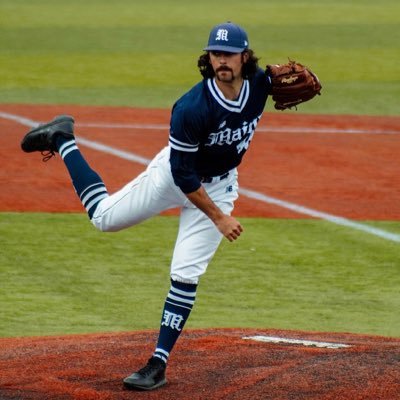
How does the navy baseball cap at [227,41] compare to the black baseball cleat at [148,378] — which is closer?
the black baseball cleat at [148,378]

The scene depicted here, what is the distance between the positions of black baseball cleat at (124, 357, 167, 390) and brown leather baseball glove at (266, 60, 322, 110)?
1654mm

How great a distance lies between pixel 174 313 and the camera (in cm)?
669

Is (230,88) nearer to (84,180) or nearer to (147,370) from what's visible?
(84,180)

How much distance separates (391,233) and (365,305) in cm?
236

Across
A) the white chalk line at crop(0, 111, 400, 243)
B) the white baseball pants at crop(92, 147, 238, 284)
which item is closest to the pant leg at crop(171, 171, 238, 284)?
the white baseball pants at crop(92, 147, 238, 284)

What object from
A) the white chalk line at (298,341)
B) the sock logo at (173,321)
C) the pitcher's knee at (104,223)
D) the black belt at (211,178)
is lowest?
the white chalk line at (298,341)

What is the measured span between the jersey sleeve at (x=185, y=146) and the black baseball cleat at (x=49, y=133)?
54.6 inches

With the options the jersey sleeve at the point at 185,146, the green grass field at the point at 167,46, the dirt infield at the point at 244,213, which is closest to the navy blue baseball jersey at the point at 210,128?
the jersey sleeve at the point at 185,146

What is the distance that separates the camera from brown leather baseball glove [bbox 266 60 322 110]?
22.8 feet

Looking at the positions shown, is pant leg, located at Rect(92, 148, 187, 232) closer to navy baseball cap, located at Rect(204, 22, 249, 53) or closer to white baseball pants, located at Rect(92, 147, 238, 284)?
white baseball pants, located at Rect(92, 147, 238, 284)

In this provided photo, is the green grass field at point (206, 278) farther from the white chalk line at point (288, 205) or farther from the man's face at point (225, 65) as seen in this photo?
the man's face at point (225, 65)

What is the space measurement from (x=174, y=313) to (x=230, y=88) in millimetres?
1208

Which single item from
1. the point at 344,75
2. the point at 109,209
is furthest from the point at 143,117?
the point at 109,209

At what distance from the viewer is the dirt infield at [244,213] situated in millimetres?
6262
